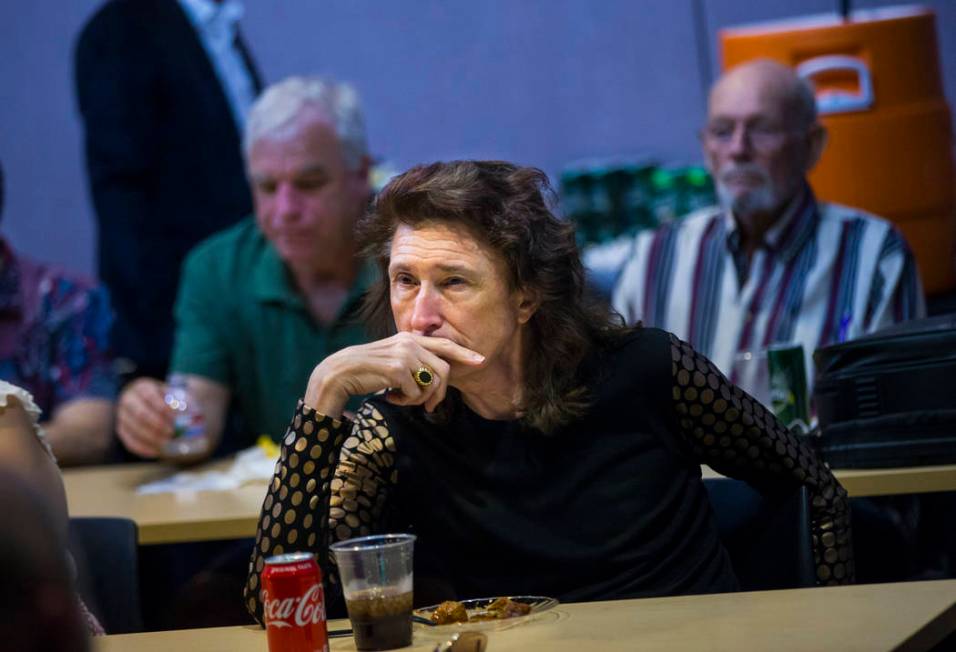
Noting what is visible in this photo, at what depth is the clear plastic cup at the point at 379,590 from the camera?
1.86m

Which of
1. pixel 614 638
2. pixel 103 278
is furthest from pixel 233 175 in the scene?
pixel 614 638

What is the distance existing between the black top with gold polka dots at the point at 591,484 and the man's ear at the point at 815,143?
216cm

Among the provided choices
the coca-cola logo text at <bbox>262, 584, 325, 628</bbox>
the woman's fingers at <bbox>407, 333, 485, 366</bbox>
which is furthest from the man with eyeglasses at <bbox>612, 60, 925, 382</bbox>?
the coca-cola logo text at <bbox>262, 584, 325, 628</bbox>

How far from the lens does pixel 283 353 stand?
4195mm

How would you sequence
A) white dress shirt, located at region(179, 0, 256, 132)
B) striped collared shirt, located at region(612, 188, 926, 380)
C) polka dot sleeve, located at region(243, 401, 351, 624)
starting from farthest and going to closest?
white dress shirt, located at region(179, 0, 256, 132) < striped collared shirt, located at region(612, 188, 926, 380) < polka dot sleeve, located at region(243, 401, 351, 624)

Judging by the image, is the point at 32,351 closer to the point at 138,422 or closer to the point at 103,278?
the point at 138,422

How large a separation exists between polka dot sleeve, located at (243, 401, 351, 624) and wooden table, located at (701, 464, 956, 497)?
0.94m

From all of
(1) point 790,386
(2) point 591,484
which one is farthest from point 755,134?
(2) point 591,484

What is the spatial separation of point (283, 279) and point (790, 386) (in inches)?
62.3

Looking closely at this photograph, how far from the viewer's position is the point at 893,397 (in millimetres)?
3016

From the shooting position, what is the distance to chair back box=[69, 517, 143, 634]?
2.86m

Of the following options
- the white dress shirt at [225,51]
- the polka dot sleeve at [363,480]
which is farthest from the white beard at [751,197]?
the polka dot sleeve at [363,480]

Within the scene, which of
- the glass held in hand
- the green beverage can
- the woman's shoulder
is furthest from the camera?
the glass held in hand

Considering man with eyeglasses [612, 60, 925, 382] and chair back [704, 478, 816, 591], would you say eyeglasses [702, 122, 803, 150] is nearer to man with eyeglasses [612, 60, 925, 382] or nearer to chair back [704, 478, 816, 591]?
man with eyeglasses [612, 60, 925, 382]
